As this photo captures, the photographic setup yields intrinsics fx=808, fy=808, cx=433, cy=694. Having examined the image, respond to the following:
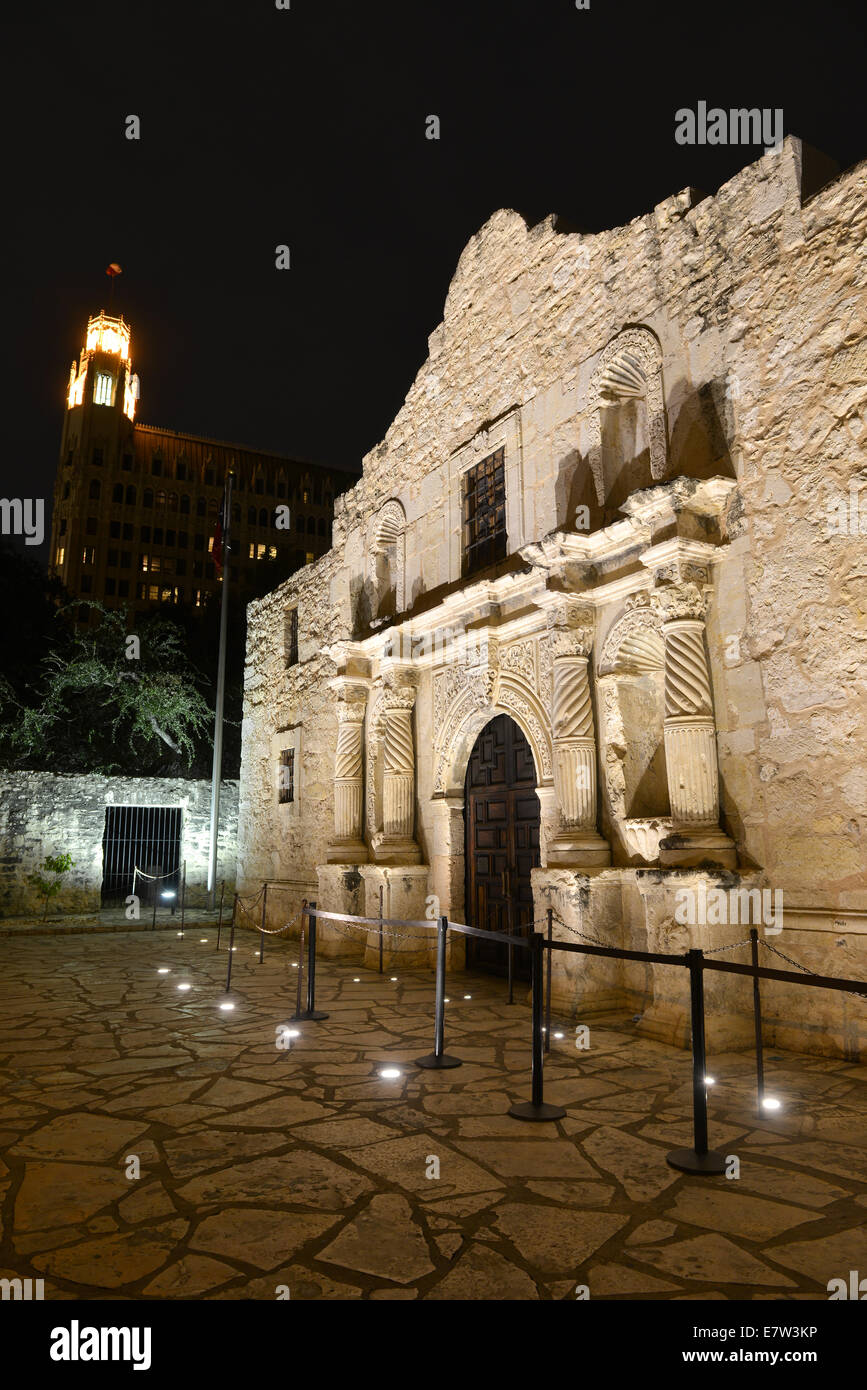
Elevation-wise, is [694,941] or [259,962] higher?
[694,941]

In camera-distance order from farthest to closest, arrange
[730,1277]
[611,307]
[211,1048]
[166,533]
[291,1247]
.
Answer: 1. [166,533]
2. [611,307]
3. [211,1048]
4. [291,1247]
5. [730,1277]

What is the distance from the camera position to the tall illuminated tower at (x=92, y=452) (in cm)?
5744

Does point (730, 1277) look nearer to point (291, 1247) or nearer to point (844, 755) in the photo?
point (291, 1247)

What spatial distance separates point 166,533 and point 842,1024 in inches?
2427

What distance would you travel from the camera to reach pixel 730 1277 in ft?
8.36

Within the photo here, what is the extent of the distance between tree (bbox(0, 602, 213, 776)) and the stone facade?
25.7ft

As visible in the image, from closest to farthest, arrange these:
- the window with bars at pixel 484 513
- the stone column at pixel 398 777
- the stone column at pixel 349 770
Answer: the window with bars at pixel 484 513 → the stone column at pixel 398 777 → the stone column at pixel 349 770

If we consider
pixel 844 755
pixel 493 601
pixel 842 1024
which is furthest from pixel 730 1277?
pixel 493 601

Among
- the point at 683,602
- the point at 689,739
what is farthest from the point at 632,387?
the point at 689,739

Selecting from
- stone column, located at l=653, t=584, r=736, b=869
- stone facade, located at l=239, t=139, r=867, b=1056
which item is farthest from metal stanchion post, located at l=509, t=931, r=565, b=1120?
stone column, located at l=653, t=584, r=736, b=869

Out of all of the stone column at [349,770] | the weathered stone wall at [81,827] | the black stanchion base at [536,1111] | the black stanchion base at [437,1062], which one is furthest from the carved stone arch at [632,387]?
the weathered stone wall at [81,827]

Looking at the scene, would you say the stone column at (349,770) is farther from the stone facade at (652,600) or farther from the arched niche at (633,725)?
the arched niche at (633,725)

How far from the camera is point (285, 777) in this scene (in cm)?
1356

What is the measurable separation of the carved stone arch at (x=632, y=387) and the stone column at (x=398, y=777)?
3.76m
